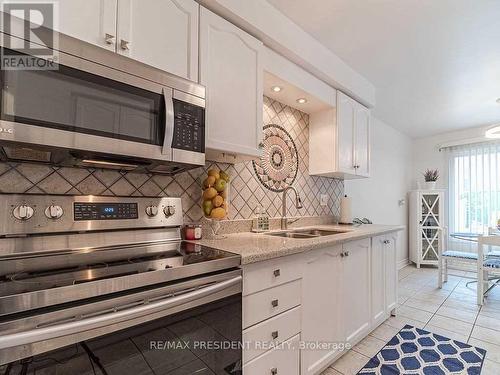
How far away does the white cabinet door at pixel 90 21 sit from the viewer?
0.93m

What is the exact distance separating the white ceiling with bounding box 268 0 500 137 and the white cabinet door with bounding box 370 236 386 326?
162cm

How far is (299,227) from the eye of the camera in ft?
7.55

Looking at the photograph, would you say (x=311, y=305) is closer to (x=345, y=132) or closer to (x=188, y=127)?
(x=188, y=127)

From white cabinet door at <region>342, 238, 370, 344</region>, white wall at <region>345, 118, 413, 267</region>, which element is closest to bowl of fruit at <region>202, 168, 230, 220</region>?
white cabinet door at <region>342, 238, 370, 344</region>

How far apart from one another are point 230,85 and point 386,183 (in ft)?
11.8

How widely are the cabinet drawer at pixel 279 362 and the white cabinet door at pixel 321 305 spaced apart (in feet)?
0.25

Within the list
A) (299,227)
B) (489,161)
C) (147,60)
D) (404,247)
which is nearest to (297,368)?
(299,227)

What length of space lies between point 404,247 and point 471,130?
2.36 meters

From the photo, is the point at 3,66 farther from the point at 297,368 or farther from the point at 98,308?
the point at 297,368

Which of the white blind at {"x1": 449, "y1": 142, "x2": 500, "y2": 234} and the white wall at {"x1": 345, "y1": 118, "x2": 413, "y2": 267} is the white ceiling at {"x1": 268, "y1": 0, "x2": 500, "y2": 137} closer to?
the white wall at {"x1": 345, "y1": 118, "x2": 413, "y2": 267}

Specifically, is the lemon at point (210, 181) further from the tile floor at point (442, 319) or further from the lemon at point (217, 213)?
the tile floor at point (442, 319)

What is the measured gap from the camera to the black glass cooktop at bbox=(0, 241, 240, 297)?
0.70 m

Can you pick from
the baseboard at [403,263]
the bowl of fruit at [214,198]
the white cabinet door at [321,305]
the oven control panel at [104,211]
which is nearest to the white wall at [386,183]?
the baseboard at [403,263]

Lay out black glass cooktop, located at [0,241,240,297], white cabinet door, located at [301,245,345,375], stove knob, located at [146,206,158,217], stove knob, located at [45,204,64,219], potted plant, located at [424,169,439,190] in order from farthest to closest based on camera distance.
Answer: potted plant, located at [424,169,439,190], white cabinet door, located at [301,245,345,375], stove knob, located at [146,206,158,217], stove knob, located at [45,204,64,219], black glass cooktop, located at [0,241,240,297]
